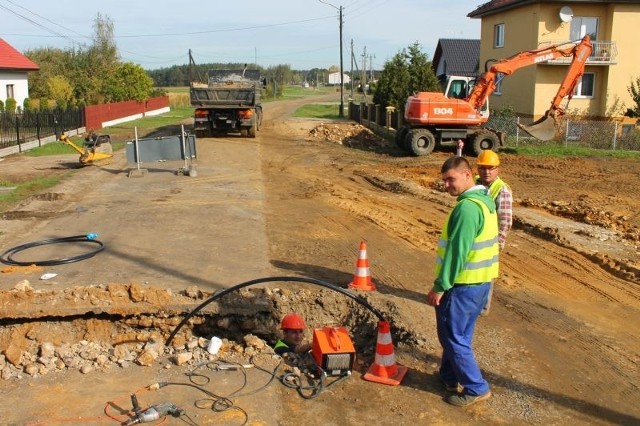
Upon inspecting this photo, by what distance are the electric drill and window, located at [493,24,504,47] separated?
33204 mm

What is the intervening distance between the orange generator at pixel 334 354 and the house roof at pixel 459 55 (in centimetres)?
4861

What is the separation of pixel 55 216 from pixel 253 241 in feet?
14.2

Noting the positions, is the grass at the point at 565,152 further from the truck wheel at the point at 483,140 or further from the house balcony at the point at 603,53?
the house balcony at the point at 603,53

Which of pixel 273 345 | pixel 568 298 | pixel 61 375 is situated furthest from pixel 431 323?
pixel 61 375

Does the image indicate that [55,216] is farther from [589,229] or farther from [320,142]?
[320,142]

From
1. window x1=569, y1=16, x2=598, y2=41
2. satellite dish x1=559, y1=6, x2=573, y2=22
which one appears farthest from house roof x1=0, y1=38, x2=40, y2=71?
window x1=569, y1=16, x2=598, y2=41

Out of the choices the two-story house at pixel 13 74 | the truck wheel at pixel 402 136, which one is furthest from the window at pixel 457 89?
the two-story house at pixel 13 74

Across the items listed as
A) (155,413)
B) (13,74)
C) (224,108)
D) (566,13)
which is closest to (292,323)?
(155,413)

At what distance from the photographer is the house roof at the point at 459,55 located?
51.6 m

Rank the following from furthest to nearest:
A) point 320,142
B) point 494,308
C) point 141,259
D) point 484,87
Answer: point 320,142 → point 484,87 → point 141,259 → point 494,308

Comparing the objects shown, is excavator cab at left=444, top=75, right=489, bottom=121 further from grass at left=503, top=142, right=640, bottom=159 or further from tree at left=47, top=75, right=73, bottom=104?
tree at left=47, top=75, right=73, bottom=104

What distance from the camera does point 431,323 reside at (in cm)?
624

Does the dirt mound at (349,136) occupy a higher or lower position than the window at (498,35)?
lower

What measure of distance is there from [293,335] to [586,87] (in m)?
29.3
